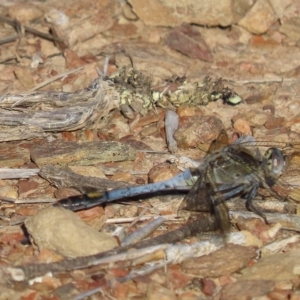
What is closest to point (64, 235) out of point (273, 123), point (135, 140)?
point (135, 140)

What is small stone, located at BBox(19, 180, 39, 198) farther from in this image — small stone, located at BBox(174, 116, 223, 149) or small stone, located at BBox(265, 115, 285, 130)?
small stone, located at BBox(265, 115, 285, 130)

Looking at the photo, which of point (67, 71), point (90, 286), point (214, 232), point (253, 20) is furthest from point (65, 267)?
point (253, 20)

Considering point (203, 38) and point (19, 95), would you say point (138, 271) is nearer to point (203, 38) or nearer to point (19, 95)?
point (19, 95)

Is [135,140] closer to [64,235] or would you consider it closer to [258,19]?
[64,235]

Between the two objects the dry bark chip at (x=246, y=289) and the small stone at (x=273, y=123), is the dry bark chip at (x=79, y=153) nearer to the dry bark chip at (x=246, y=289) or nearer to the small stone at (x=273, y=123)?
the small stone at (x=273, y=123)

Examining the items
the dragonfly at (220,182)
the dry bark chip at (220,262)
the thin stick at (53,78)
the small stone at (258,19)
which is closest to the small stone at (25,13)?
the thin stick at (53,78)

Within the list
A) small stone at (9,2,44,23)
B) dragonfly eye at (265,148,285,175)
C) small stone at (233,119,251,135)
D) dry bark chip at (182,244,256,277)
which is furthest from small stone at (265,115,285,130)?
small stone at (9,2,44,23)
